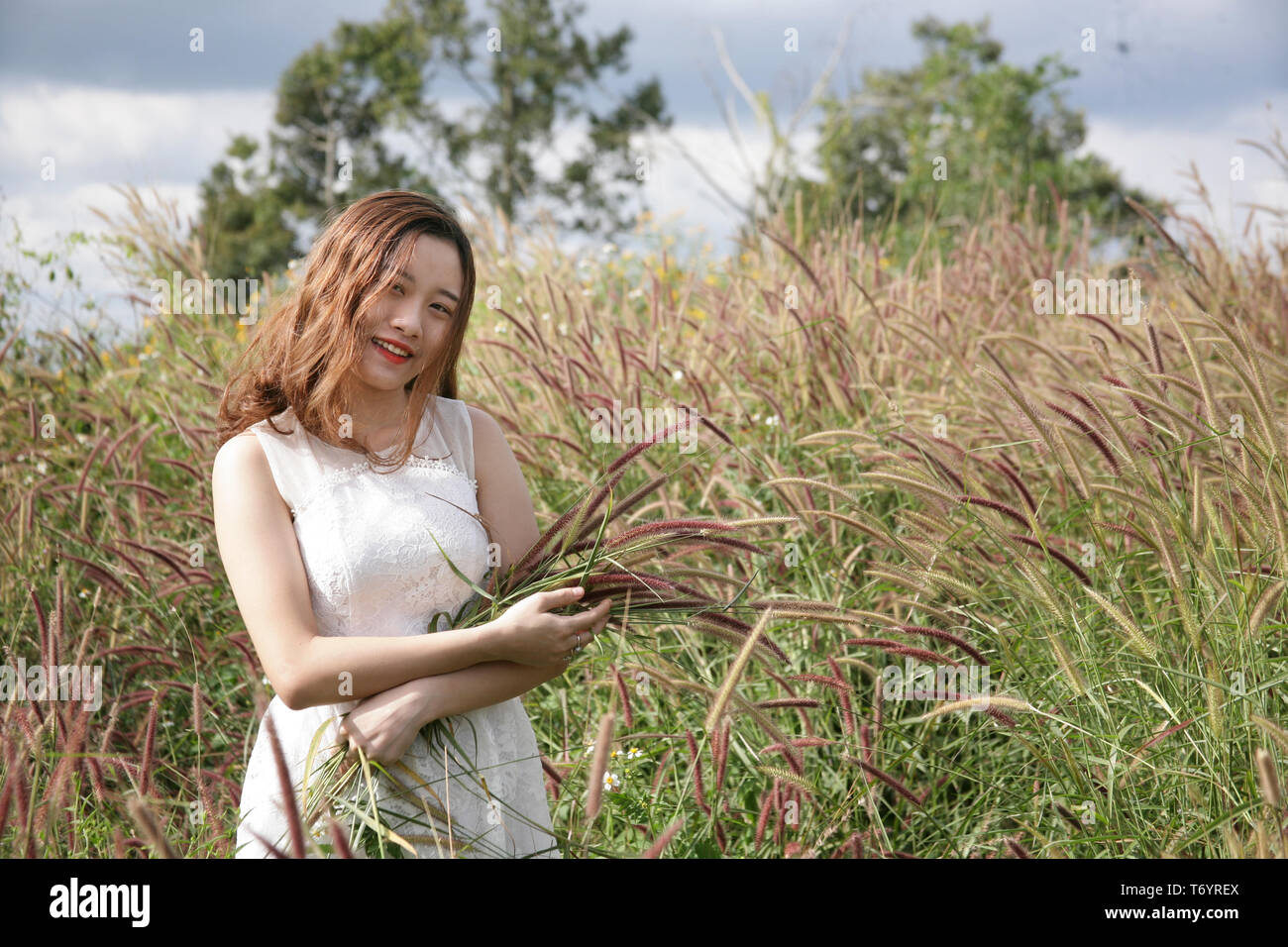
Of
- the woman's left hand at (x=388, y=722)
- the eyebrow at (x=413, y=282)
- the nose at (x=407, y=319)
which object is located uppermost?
the eyebrow at (x=413, y=282)

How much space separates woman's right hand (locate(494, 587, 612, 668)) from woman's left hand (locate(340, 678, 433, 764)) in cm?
17

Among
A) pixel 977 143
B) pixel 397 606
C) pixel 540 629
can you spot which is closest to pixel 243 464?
pixel 397 606

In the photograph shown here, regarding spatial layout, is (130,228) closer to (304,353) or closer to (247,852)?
(304,353)

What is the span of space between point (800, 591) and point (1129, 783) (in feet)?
3.75

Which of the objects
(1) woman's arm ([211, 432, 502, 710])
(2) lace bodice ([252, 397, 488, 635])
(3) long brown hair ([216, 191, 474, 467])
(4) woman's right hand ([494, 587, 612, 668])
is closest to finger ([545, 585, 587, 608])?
(4) woman's right hand ([494, 587, 612, 668])

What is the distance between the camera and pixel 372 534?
73.8 inches

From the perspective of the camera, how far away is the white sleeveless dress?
1.79 meters

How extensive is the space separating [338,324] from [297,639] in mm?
618

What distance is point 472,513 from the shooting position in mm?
1999

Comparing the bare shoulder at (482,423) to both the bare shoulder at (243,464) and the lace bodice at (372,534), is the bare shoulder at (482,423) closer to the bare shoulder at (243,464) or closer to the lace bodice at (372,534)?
the lace bodice at (372,534)

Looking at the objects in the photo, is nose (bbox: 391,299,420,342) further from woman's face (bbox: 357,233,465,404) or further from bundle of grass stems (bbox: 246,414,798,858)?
bundle of grass stems (bbox: 246,414,798,858)

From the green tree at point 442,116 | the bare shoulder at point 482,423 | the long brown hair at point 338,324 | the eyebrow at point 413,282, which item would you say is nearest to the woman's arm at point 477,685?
the long brown hair at point 338,324

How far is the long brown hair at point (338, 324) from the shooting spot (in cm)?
193
